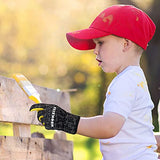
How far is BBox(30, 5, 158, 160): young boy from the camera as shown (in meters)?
1.84

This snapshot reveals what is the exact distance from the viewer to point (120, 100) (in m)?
1.85

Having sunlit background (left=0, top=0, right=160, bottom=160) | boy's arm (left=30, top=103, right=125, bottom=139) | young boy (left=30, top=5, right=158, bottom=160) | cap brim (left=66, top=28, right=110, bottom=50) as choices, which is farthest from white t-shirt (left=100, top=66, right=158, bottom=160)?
sunlit background (left=0, top=0, right=160, bottom=160)

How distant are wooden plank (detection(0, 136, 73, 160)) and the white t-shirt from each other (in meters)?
0.65

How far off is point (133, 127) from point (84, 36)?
0.56 metres

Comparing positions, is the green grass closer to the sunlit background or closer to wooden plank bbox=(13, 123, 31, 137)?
the sunlit background

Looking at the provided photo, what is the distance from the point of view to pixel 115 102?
1850mm

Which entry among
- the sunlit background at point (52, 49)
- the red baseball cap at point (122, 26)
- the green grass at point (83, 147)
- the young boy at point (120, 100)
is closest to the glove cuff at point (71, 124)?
the young boy at point (120, 100)

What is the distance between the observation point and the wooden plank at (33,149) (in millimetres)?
2395

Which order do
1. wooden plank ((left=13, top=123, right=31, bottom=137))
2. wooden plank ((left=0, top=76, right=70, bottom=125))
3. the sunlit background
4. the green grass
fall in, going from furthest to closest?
1. the sunlit background
2. the green grass
3. wooden plank ((left=13, top=123, right=31, bottom=137))
4. wooden plank ((left=0, top=76, right=70, bottom=125))

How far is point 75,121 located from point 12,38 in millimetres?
9104

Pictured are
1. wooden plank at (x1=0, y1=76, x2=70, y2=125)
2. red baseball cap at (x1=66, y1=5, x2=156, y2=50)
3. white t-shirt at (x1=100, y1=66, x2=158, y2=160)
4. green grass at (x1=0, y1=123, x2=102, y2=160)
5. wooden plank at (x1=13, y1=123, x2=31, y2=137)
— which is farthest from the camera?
green grass at (x1=0, y1=123, x2=102, y2=160)

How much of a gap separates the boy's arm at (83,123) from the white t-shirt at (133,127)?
103mm

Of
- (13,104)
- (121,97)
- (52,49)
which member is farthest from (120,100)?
(52,49)

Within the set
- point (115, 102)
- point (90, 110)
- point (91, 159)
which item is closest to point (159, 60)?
point (90, 110)
